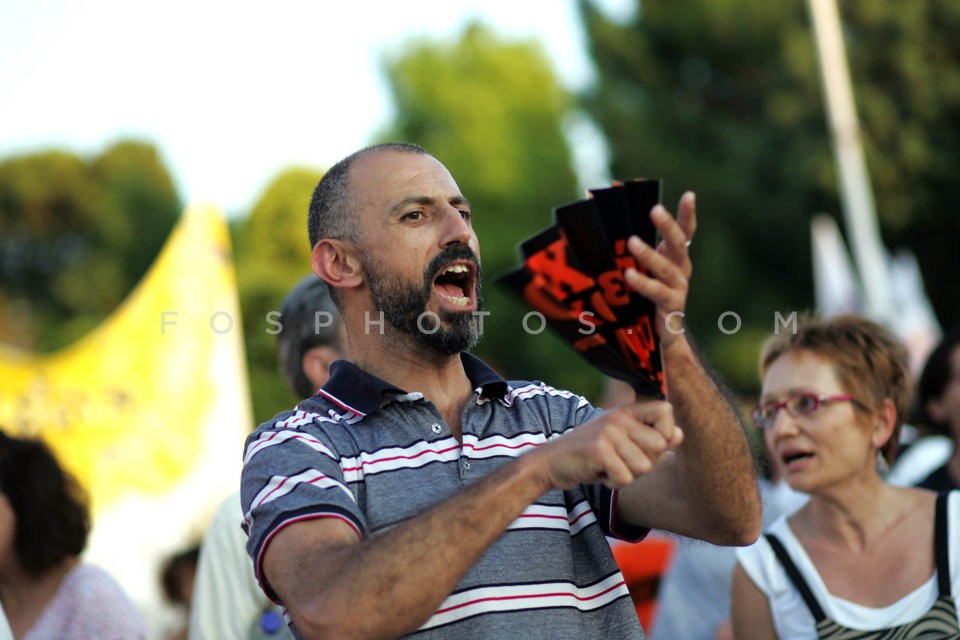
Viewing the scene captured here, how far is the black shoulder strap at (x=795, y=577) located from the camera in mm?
3475

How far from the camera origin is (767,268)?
28.5m

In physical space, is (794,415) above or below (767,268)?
above

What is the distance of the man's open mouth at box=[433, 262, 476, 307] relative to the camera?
2684 mm

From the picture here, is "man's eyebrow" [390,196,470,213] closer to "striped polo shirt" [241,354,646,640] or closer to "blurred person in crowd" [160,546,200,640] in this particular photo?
"striped polo shirt" [241,354,646,640]

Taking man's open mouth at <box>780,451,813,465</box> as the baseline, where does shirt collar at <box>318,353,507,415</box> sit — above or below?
above

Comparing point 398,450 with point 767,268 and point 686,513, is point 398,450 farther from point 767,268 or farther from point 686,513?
point 767,268

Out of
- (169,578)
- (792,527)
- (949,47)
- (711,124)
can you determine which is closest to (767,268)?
(711,124)

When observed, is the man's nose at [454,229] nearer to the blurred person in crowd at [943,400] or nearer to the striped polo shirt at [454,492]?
the striped polo shirt at [454,492]

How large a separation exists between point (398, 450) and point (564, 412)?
0.46m

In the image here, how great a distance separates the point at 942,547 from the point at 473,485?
1872 mm

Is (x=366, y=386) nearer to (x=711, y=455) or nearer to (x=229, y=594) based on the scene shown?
(x=711, y=455)

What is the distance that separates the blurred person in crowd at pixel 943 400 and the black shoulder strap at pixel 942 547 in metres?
1.31

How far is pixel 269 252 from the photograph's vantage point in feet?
117

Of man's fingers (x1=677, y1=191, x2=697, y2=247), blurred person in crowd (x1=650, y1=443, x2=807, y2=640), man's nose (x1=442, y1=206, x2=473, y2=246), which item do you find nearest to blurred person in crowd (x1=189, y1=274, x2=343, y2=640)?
man's nose (x1=442, y1=206, x2=473, y2=246)
